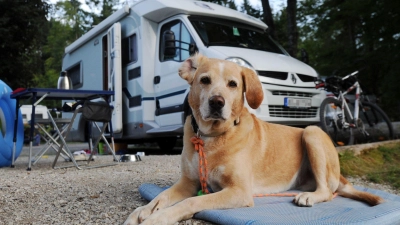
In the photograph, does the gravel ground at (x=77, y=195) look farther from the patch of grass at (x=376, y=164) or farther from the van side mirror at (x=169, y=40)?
the van side mirror at (x=169, y=40)

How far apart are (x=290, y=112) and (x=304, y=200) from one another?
151 inches

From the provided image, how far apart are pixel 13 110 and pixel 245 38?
4000mm

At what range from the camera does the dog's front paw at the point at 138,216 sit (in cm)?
232

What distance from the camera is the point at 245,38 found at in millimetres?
7059

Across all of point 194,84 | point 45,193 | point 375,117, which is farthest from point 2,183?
point 375,117

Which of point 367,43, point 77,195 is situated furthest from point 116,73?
point 367,43

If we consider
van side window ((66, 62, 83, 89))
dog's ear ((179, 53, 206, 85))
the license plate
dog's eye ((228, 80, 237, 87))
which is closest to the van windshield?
the license plate

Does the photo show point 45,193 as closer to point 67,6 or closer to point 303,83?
point 303,83

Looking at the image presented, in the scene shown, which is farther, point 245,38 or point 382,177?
Result: point 245,38

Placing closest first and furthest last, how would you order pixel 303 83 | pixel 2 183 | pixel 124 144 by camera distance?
pixel 2 183, pixel 303 83, pixel 124 144

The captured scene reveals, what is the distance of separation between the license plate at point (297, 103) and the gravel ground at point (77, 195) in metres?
1.91

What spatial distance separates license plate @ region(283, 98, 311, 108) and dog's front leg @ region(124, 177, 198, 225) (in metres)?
3.77

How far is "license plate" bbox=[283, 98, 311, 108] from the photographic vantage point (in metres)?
6.25

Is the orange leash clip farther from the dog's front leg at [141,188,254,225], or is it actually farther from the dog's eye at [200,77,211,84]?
the dog's eye at [200,77,211,84]
